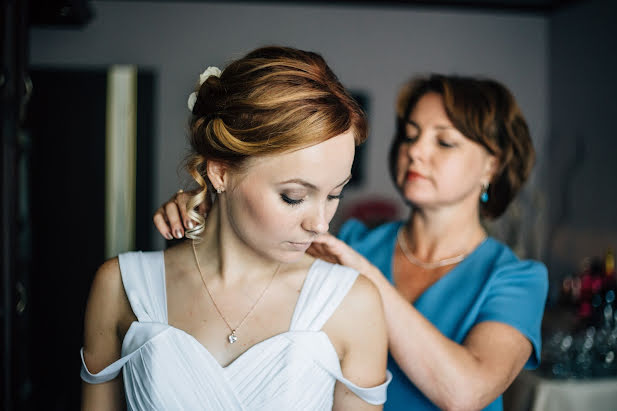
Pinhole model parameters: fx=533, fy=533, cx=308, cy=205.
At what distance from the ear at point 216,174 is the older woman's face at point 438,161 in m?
0.74

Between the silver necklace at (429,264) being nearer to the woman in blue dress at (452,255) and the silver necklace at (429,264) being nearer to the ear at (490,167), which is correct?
the woman in blue dress at (452,255)

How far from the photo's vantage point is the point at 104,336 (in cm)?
130

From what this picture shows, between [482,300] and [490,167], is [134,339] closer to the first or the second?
[482,300]

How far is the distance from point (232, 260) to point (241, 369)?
27 cm

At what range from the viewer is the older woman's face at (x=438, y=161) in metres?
1.70

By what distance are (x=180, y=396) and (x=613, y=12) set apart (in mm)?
4428

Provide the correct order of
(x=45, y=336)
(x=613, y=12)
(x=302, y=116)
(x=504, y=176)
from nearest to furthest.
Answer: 1. (x=302, y=116)
2. (x=504, y=176)
3. (x=613, y=12)
4. (x=45, y=336)

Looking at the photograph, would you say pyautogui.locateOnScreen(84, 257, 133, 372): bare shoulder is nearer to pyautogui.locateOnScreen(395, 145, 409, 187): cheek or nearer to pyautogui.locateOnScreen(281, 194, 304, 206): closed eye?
pyautogui.locateOnScreen(281, 194, 304, 206): closed eye

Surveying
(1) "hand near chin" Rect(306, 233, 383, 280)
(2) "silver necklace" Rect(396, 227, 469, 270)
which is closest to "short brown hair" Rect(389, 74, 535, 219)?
(2) "silver necklace" Rect(396, 227, 469, 270)

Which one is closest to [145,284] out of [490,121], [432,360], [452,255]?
[432,360]

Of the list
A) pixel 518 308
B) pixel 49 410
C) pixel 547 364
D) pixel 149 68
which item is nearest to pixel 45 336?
pixel 49 410

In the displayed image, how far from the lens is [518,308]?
154 cm

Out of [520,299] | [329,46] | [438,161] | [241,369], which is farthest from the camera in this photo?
[329,46]

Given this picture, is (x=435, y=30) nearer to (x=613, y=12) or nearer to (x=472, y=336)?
(x=613, y=12)
